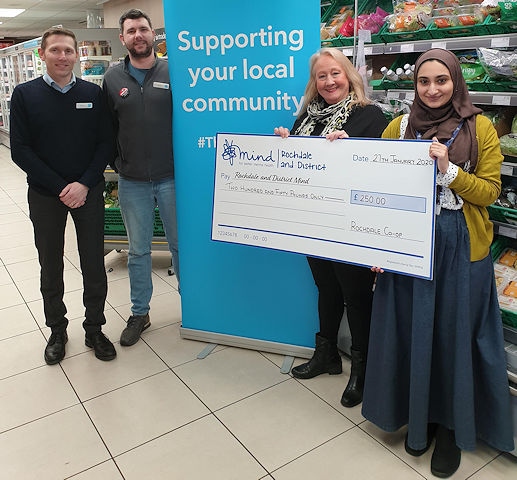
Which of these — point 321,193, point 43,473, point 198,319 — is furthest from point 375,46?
point 43,473

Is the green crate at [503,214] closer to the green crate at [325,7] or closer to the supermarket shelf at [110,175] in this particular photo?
the green crate at [325,7]

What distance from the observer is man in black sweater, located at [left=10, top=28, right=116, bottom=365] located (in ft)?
8.26

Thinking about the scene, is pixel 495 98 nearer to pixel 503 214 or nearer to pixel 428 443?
pixel 503 214

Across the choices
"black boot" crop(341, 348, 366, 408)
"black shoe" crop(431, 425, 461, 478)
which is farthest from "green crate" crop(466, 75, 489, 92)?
"black shoe" crop(431, 425, 461, 478)

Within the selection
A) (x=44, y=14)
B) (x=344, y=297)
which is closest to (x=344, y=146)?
(x=344, y=297)

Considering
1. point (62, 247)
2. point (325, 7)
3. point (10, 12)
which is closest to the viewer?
point (62, 247)

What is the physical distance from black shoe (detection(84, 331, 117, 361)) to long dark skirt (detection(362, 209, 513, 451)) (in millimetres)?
1581

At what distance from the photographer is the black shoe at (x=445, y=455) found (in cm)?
199

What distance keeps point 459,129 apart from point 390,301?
2.32 feet

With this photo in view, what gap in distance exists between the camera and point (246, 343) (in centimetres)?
296

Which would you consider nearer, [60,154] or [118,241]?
[60,154]

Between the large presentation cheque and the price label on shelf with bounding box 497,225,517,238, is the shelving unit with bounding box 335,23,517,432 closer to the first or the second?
the price label on shelf with bounding box 497,225,517,238

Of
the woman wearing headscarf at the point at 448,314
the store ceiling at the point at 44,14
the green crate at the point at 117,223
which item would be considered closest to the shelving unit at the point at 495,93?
the woman wearing headscarf at the point at 448,314

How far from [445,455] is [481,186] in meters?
1.11
